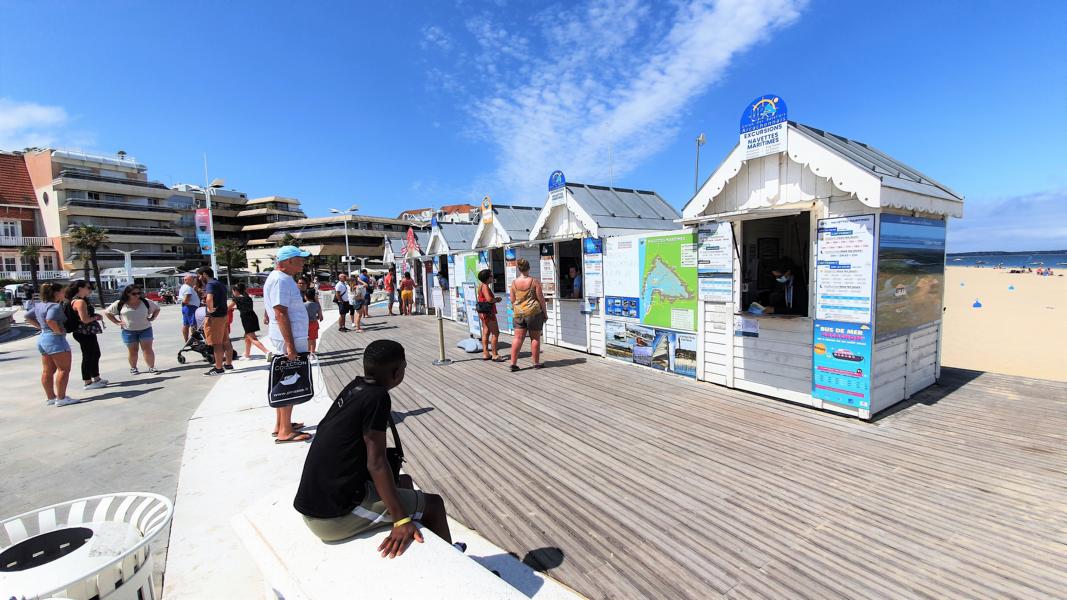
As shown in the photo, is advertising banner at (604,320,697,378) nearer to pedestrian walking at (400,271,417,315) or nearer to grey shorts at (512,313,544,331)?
grey shorts at (512,313,544,331)

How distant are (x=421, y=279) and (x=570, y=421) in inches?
539

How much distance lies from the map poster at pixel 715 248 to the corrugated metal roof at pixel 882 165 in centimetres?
136

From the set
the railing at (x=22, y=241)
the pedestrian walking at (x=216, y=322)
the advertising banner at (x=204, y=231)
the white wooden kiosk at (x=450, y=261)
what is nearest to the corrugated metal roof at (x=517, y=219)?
the white wooden kiosk at (x=450, y=261)

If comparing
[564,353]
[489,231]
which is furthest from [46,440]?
[489,231]

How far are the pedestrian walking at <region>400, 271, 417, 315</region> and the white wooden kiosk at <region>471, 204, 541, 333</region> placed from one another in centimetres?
574

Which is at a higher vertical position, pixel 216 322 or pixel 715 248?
pixel 715 248

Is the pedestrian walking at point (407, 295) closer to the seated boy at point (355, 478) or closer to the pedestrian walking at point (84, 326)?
the pedestrian walking at point (84, 326)

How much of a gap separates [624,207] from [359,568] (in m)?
8.36

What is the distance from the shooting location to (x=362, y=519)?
6.66 ft

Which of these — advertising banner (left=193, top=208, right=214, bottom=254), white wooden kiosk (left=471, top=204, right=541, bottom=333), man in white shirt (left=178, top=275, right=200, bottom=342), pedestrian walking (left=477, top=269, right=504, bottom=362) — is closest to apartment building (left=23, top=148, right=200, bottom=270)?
advertising banner (left=193, top=208, right=214, bottom=254)

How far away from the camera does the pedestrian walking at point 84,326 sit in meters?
6.38

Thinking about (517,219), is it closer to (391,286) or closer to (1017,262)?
(391,286)

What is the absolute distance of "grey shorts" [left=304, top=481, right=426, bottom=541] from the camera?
2.00 metres

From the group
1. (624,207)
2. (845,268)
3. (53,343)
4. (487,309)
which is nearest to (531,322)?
(487,309)
